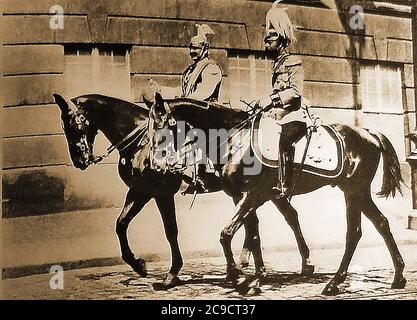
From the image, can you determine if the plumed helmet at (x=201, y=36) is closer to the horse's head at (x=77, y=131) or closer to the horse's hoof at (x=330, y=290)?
the horse's head at (x=77, y=131)

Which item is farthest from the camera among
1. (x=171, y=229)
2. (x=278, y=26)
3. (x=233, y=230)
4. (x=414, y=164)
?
(x=414, y=164)

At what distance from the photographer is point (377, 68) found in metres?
6.46

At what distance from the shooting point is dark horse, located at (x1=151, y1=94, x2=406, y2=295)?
5.41 metres

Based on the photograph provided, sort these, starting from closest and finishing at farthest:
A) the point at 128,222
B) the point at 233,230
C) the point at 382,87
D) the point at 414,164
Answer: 1. the point at 233,230
2. the point at 128,222
3. the point at 414,164
4. the point at 382,87

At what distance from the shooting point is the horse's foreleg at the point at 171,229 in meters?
5.50

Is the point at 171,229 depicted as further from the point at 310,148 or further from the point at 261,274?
the point at 310,148

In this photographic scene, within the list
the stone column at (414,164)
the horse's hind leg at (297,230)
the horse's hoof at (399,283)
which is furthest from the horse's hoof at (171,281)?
the stone column at (414,164)

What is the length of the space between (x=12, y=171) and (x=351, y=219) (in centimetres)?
338

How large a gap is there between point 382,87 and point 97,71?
3112mm

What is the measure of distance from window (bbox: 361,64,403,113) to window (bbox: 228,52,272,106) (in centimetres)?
115

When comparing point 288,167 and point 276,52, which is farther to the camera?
point 276,52

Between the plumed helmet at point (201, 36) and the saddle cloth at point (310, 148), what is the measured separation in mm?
987

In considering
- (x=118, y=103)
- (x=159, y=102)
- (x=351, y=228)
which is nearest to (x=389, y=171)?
(x=351, y=228)

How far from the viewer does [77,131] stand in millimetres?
5402
